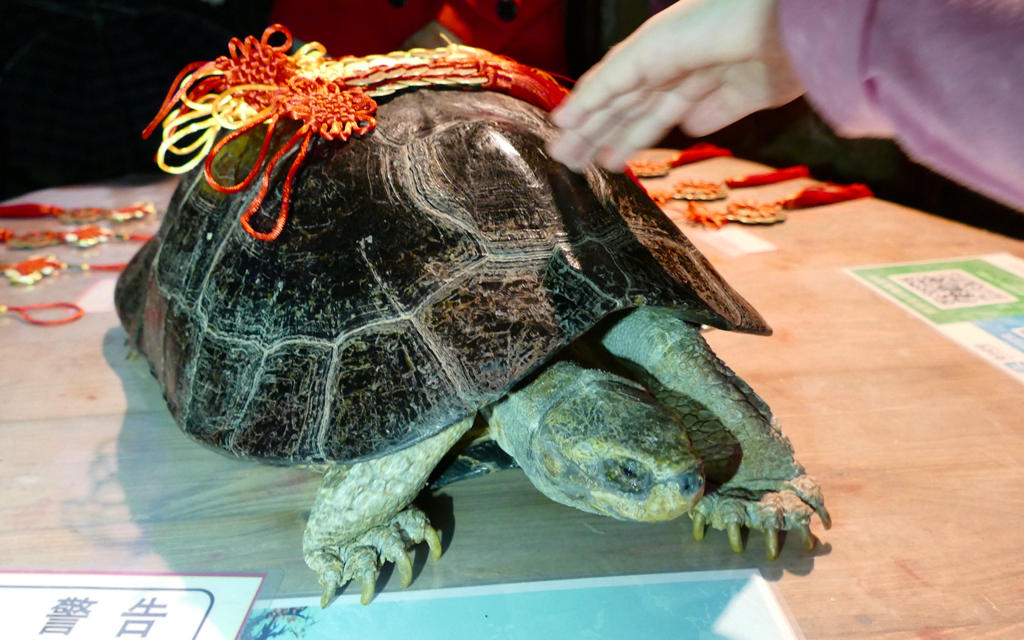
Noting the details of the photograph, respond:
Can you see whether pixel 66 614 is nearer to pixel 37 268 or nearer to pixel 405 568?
pixel 405 568

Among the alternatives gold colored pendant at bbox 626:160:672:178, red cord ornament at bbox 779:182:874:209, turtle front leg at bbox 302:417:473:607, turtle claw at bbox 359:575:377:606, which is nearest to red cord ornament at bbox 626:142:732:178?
gold colored pendant at bbox 626:160:672:178

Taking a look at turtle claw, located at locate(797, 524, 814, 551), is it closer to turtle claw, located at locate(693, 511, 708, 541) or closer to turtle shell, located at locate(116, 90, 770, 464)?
turtle claw, located at locate(693, 511, 708, 541)

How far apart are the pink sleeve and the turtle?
1.44 feet

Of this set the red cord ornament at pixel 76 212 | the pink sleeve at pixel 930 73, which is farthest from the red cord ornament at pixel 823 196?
the red cord ornament at pixel 76 212

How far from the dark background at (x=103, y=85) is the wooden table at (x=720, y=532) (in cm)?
148

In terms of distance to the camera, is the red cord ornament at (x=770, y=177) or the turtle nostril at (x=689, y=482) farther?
the red cord ornament at (x=770, y=177)

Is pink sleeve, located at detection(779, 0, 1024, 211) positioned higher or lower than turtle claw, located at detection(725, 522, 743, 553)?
higher

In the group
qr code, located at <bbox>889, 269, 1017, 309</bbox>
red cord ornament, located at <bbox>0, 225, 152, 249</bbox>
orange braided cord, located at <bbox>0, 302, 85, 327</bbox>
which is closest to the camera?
qr code, located at <bbox>889, 269, 1017, 309</bbox>

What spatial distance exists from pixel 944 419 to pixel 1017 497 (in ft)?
0.80

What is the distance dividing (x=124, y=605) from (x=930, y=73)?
4.12ft

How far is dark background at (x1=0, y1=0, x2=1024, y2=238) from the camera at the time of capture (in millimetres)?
2961

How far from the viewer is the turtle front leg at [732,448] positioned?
1055 mm

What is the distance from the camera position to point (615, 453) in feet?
2.88

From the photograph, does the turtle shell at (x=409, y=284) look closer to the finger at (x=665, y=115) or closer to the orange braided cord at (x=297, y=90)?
the orange braided cord at (x=297, y=90)
